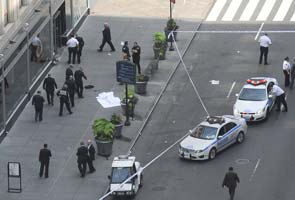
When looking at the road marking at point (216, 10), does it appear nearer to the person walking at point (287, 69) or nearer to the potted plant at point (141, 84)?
the person walking at point (287, 69)

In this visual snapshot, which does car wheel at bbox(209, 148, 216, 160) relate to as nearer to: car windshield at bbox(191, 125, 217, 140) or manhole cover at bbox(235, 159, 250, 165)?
car windshield at bbox(191, 125, 217, 140)

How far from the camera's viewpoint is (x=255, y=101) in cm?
4991

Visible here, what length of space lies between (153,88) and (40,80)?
6.11 metres

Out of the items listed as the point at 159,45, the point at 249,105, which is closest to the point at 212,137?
the point at 249,105

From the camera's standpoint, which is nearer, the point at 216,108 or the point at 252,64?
the point at 216,108

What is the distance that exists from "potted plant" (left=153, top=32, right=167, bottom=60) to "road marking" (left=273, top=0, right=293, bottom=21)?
10478mm

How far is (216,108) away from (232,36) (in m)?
12.0

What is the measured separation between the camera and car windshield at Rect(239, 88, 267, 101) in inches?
1975

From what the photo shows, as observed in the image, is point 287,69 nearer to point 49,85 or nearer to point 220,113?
point 220,113

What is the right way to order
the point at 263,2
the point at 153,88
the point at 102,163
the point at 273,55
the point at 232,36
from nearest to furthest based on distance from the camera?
the point at 102,163 → the point at 153,88 → the point at 273,55 → the point at 232,36 → the point at 263,2

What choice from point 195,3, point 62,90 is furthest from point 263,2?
point 62,90

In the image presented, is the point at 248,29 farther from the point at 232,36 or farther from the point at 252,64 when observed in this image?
the point at 252,64

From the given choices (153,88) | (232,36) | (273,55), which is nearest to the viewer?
(153,88)

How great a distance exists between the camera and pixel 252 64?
2254 inches
